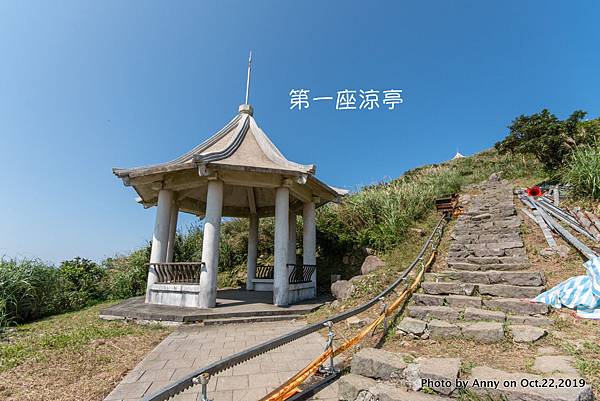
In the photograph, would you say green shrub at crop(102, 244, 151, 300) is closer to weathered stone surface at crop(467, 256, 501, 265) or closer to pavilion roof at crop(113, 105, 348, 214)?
pavilion roof at crop(113, 105, 348, 214)

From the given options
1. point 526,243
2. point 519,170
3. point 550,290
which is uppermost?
point 519,170

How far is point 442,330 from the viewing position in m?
3.63

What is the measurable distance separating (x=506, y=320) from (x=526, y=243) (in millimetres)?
3495

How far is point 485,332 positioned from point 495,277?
6.45 feet

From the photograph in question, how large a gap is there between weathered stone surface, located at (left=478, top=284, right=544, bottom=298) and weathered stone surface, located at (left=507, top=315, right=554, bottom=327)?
27.5 inches

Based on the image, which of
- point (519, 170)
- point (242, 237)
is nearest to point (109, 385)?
point (242, 237)

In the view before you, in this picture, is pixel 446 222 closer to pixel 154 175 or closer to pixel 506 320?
pixel 506 320

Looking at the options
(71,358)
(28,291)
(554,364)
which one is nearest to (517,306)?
(554,364)

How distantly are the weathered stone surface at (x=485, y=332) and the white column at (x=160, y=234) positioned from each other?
672 cm

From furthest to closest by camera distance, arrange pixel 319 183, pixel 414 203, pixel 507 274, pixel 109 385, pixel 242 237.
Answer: pixel 242 237, pixel 414 203, pixel 319 183, pixel 507 274, pixel 109 385

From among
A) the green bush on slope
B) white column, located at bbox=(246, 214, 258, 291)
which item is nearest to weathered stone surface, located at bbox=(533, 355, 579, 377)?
the green bush on slope

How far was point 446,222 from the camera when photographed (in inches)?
395

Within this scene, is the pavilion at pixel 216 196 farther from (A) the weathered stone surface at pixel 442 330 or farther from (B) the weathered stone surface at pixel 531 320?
(B) the weathered stone surface at pixel 531 320

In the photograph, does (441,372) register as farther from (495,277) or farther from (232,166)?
(232,166)
